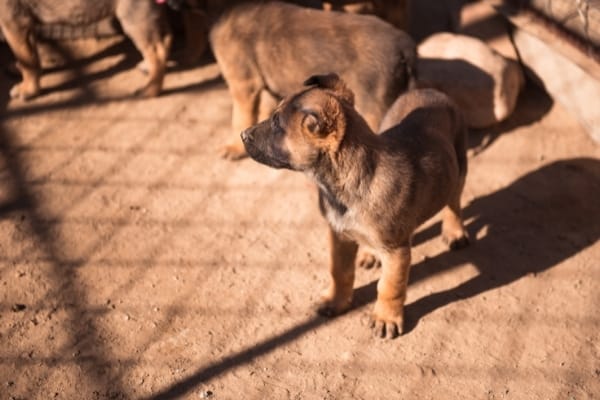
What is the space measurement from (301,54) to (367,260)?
1.69 metres

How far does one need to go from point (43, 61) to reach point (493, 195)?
4.64 meters

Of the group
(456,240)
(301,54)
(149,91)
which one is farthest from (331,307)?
(149,91)

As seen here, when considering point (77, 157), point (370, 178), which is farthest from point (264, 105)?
point (370, 178)

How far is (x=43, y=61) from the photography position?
6965mm

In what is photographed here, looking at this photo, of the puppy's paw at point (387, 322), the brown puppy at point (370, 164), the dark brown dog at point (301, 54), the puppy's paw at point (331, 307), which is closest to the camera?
the brown puppy at point (370, 164)

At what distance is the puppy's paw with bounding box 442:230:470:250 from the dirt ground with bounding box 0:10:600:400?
66 mm

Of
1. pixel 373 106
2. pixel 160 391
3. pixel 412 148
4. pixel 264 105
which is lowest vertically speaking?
pixel 160 391

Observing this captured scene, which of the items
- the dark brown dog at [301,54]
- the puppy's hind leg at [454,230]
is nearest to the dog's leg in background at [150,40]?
the dark brown dog at [301,54]

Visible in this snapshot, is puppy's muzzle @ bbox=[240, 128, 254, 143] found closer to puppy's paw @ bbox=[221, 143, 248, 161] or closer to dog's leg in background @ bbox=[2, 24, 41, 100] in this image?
puppy's paw @ bbox=[221, 143, 248, 161]

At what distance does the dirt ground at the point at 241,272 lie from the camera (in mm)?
4285

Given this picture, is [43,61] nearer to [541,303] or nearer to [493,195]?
[493,195]

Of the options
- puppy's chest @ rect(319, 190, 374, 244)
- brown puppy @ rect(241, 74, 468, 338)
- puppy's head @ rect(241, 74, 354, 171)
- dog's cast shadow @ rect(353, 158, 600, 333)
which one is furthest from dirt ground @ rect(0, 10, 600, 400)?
puppy's head @ rect(241, 74, 354, 171)

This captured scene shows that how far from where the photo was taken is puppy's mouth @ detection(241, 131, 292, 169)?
378 centimetres

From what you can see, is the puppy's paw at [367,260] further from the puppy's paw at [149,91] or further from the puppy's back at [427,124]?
the puppy's paw at [149,91]
